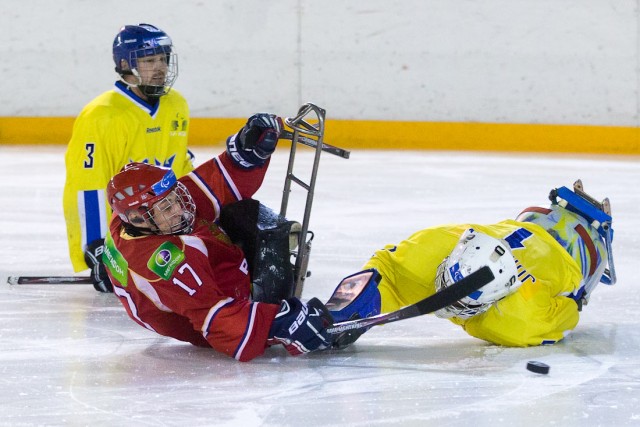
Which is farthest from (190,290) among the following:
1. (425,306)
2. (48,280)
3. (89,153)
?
(48,280)

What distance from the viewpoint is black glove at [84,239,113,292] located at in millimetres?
4164

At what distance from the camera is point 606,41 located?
Answer: 8.85 meters

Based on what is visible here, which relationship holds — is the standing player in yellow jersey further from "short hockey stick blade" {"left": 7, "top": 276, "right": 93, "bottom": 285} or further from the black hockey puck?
the black hockey puck

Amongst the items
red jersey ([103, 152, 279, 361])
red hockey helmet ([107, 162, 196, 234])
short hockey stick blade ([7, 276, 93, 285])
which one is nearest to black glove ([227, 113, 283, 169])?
red jersey ([103, 152, 279, 361])

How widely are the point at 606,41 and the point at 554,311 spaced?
6.00m

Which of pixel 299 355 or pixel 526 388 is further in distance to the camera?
pixel 299 355

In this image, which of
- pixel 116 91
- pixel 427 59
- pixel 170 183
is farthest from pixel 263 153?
pixel 427 59

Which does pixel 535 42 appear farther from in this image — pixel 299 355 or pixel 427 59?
pixel 299 355

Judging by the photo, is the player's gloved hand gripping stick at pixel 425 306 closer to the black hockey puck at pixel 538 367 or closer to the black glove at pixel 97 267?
the black hockey puck at pixel 538 367

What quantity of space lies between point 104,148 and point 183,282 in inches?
53.8

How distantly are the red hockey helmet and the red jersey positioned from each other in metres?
0.04

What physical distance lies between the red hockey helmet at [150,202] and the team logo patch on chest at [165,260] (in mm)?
84

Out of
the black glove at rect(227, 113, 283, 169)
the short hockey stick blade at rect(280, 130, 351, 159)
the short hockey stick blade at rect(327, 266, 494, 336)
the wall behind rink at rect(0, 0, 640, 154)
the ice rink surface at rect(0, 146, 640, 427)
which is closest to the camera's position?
the ice rink surface at rect(0, 146, 640, 427)

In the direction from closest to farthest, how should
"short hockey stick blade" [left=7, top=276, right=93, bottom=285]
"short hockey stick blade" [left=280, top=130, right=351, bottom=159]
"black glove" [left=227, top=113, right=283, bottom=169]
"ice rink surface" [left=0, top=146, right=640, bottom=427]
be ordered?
"ice rink surface" [left=0, top=146, right=640, bottom=427] → "short hockey stick blade" [left=280, top=130, right=351, bottom=159] → "black glove" [left=227, top=113, right=283, bottom=169] → "short hockey stick blade" [left=7, top=276, right=93, bottom=285]
